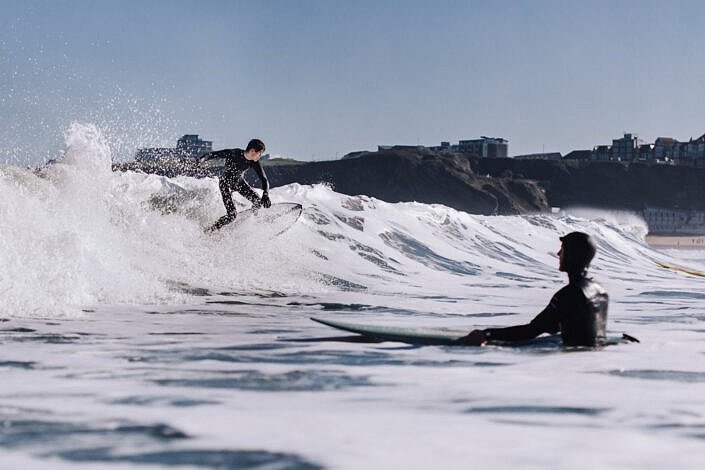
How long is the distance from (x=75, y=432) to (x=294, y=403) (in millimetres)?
1092

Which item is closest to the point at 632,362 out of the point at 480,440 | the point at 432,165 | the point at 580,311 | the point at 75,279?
the point at 580,311

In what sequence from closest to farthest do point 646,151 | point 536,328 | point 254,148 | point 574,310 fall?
1. point 574,310
2. point 536,328
3. point 254,148
4. point 646,151

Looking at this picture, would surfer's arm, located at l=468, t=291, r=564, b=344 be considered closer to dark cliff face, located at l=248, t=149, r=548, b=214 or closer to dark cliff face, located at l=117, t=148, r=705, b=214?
dark cliff face, located at l=248, t=149, r=548, b=214

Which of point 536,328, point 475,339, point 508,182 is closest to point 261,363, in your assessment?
point 475,339

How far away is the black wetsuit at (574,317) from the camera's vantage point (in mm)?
5062

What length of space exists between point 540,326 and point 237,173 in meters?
8.52

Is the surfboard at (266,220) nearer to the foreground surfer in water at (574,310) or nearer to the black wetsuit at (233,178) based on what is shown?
the black wetsuit at (233,178)

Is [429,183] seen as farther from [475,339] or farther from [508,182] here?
[475,339]

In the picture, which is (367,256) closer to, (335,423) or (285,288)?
(285,288)

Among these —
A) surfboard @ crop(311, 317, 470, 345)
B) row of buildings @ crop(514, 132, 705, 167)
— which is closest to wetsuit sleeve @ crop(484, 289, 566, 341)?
surfboard @ crop(311, 317, 470, 345)

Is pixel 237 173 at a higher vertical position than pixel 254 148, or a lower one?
lower

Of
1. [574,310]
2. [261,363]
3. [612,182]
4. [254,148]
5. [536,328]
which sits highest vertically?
[612,182]

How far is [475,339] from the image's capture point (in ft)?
18.4

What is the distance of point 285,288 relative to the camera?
1171cm
